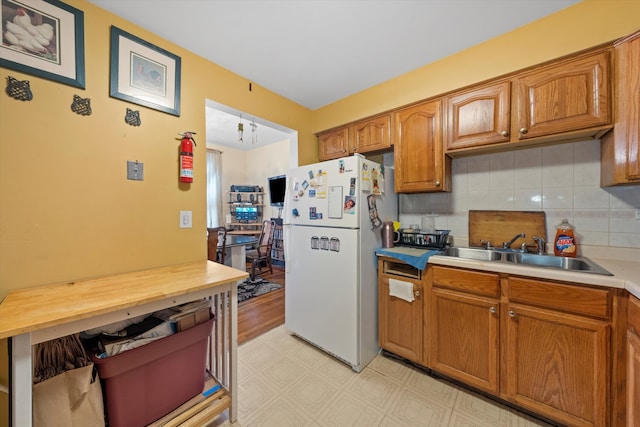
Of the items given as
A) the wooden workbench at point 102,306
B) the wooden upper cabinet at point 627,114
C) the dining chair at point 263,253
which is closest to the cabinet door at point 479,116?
the wooden upper cabinet at point 627,114

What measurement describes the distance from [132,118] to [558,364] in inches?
112

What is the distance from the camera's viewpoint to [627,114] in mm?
1281

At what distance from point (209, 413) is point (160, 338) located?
51 centimetres

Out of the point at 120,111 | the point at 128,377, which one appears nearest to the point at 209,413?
the point at 128,377

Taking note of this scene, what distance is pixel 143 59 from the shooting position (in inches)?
60.2

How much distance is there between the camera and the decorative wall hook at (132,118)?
57.6 inches

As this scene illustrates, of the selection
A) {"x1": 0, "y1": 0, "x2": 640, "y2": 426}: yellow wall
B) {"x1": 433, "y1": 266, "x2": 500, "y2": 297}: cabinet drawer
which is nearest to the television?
{"x1": 0, "y1": 0, "x2": 640, "y2": 426}: yellow wall

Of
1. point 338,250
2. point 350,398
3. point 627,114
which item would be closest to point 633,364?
point 627,114

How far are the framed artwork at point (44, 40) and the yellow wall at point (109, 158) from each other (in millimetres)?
44

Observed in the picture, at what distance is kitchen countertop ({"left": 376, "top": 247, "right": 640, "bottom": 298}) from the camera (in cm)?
111

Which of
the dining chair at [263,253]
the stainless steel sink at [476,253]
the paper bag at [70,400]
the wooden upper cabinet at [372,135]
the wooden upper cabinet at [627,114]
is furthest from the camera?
the dining chair at [263,253]

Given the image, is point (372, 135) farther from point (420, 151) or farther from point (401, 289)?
point (401, 289)

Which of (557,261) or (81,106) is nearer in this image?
(81,106)

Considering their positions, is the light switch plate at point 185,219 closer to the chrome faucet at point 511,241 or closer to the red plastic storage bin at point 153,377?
the red plastic storage bin at point 153,377
